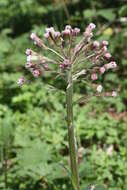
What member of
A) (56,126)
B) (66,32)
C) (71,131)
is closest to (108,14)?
(56,126)

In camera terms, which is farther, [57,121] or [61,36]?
[57,121]

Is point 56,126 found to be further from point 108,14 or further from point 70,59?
point 108,14

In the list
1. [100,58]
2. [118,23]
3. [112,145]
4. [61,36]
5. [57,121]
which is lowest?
[112,145]

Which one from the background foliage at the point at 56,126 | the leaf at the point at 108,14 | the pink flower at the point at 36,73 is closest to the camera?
the pink flower at the point at 36,73

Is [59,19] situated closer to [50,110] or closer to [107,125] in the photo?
[50,110]

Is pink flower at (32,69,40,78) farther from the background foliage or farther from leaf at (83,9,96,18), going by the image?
leaf at (83,9,96,18)

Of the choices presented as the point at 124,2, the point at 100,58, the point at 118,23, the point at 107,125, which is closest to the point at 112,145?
the point at 107,125

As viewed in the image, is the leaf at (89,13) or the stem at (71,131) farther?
the leaf at (89,13)

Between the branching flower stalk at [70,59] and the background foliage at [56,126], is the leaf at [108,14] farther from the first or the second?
the branching flower stalk at [70,59]

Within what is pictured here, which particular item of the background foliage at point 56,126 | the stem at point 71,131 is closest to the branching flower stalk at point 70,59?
the stem at point 71,131
